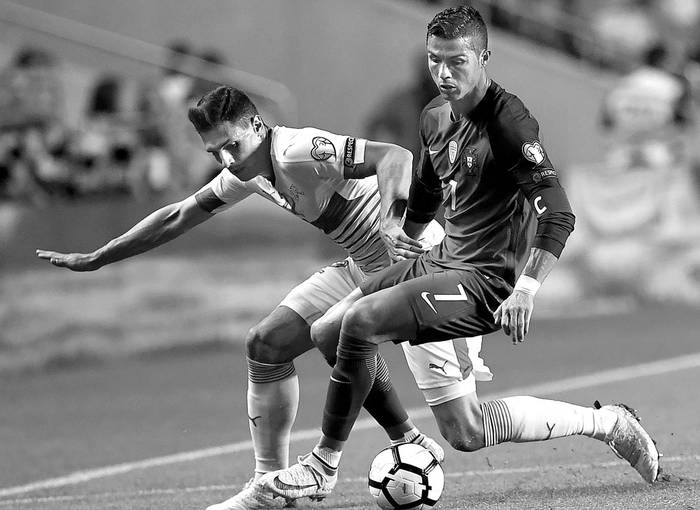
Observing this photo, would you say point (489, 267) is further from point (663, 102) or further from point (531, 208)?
point (663, 102)

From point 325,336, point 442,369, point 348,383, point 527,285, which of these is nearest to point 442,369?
point 442,369

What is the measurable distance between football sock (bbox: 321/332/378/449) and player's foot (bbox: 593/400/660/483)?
124cm

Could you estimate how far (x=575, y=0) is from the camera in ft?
68.8

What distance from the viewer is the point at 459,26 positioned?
586 cm

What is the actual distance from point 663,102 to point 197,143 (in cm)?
542

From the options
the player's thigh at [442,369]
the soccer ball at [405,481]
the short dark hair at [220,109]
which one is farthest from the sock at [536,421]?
the short dark hair at [220,109]

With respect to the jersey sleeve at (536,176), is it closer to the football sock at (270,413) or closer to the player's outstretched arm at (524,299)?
the player's outstretched arm at (524,299)

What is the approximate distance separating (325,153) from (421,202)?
1.75 ft

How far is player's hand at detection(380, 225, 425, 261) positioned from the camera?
5.89 meters

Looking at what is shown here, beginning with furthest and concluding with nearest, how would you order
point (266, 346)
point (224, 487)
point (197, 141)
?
point (197, 141) < point (224, 487) < point (266, 346)

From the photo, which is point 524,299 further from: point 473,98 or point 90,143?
point 90,143

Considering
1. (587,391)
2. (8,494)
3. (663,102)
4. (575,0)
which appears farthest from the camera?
(575,0)

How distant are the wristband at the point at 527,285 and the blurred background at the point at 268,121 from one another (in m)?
7.97

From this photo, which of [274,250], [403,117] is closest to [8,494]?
[274,250]
